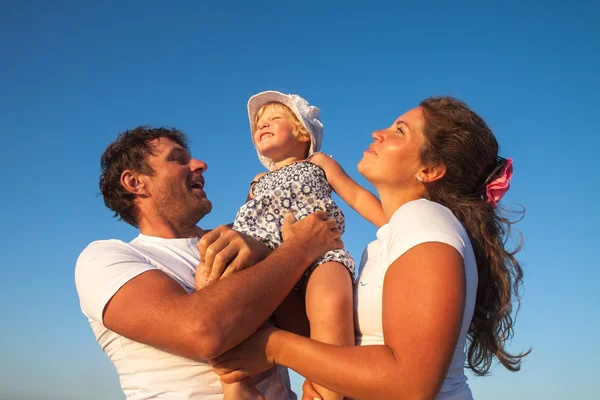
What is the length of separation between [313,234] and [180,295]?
105 cm

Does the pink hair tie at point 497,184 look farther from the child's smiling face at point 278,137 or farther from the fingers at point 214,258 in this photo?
the child's smiling face at point 278,137

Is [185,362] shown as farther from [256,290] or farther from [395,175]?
[395,175]

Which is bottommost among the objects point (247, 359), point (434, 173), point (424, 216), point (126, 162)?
point (247, 359)

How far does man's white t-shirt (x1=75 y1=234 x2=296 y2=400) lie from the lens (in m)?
3.57

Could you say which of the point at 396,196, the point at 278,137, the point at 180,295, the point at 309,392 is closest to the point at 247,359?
the point at 309,392

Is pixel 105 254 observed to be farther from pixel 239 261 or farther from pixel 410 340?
pixel 410 340

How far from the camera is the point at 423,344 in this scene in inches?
101

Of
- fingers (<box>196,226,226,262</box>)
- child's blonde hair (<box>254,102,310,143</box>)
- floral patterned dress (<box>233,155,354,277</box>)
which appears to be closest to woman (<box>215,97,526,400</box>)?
fingers (<box>196,226,226,262</box>)

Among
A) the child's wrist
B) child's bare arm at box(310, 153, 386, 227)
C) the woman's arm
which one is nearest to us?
the woman's arm

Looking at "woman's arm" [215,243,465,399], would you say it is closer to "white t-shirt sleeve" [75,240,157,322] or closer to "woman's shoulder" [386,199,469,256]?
"woman's shoulder" [386,199,469,256]

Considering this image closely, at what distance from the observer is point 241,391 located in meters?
3.35

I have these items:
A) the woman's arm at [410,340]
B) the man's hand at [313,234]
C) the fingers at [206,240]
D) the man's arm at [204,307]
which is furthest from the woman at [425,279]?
the fingers at [206,240]

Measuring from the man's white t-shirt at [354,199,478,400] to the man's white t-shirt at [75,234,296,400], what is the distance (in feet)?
3.28

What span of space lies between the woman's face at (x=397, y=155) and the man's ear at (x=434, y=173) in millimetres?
49
